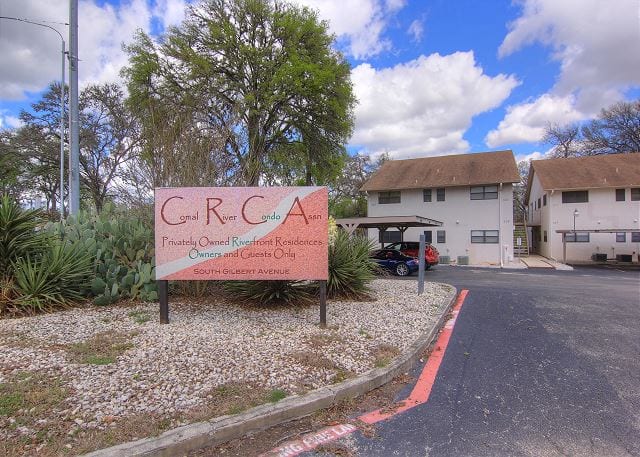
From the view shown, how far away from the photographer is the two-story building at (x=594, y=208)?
1045 inches

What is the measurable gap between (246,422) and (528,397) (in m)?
2.66

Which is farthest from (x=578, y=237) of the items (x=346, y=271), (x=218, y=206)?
(x=218, y=206)

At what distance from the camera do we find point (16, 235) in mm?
6309

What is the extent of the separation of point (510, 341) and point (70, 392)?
5.36m

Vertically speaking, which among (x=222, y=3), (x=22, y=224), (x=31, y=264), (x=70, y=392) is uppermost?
(x=222, y=3)

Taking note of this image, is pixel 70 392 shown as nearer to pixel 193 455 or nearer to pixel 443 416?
pixel 193 455

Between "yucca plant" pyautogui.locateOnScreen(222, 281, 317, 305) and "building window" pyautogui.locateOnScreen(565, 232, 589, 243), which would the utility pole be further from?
"building window" pyautogui.locateOnScreen(565, 232, 589, 243)

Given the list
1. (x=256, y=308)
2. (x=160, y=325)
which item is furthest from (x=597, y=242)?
(x=160, y=325)

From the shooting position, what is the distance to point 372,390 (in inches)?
155

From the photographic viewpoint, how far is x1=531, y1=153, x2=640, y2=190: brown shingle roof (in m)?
26.8

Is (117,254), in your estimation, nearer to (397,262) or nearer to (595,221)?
(397,262)

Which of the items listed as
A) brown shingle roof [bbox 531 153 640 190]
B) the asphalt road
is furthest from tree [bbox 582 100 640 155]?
the asphalt road

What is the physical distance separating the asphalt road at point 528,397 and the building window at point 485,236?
19.8 m

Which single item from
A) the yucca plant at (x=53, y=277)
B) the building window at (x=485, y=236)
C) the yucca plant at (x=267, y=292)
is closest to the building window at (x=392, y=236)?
the building window at (x=485, y=236)
